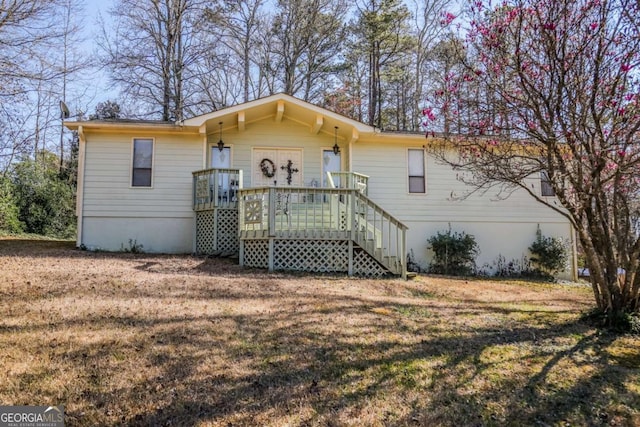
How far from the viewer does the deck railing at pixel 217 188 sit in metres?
10.3

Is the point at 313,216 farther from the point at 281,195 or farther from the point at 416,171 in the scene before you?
the point at 416,171

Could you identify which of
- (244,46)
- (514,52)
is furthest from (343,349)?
(244,46)

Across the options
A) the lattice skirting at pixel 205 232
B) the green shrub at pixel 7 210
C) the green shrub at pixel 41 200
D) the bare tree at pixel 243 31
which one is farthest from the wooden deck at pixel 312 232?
the bare tree at pixel 243 31

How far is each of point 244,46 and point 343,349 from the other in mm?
19600

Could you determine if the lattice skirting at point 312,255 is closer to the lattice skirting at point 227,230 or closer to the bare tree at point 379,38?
the lattice skirting at point 227,230

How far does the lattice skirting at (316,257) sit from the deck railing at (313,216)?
0.18 m

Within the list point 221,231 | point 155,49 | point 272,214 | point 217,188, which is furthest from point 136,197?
point 155,49

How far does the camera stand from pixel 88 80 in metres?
15.4

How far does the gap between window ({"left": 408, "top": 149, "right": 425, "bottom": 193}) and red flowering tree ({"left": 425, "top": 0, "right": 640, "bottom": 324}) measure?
603cm

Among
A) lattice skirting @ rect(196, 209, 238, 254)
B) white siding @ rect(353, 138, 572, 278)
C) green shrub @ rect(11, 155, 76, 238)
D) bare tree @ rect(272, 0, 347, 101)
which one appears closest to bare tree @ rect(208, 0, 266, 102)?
bare tree @ rect(272, 0, 347, 101)

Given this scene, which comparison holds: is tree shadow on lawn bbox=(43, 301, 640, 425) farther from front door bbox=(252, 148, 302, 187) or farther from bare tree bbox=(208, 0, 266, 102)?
bare tree bbox=(208, 0, 266, 102)

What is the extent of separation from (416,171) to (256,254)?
567 cm

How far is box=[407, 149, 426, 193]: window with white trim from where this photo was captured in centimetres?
1209

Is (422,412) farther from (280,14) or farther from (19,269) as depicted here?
(280,14)
